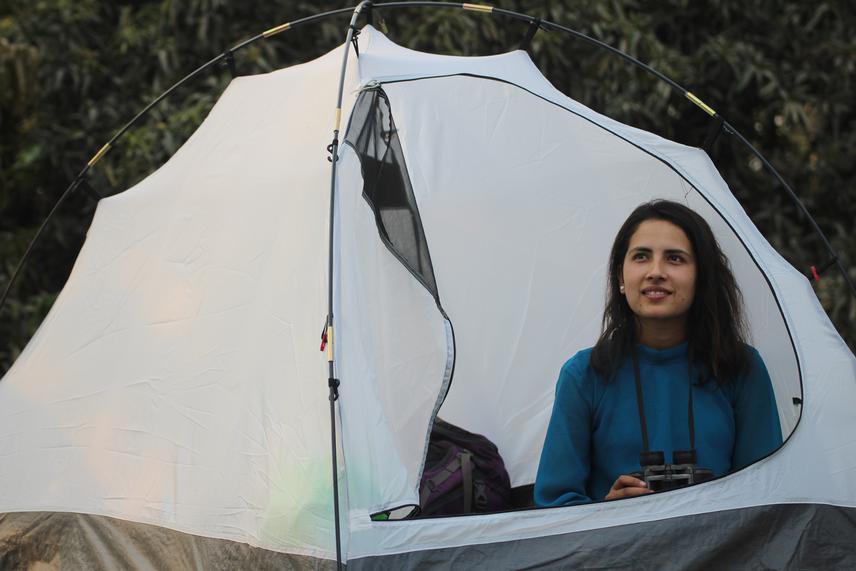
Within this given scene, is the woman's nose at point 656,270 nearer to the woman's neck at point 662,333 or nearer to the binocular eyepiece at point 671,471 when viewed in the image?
the woman's neck at point 662,333

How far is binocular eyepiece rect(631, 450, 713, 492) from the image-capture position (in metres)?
2.09

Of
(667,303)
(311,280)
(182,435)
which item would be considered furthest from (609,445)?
(182,435)

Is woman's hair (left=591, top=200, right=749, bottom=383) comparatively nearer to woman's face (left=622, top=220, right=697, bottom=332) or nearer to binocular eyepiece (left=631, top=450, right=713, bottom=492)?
woman's face (left=622, top=220, right=697, bottom=332)

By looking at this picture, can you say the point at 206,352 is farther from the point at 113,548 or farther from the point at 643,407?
the point at 643,407

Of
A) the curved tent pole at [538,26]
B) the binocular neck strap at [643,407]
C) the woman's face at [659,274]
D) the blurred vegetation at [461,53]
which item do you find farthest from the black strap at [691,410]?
the blurred vegetation at [461,53]

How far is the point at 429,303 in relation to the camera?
2307 mm

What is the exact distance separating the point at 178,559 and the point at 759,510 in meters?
1.20

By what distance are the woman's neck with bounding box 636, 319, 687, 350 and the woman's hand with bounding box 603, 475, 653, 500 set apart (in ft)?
1.05

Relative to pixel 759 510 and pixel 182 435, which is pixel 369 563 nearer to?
pixel 182 435

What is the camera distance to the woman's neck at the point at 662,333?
2293 millimetres

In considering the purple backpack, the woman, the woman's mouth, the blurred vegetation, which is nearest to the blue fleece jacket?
the woman

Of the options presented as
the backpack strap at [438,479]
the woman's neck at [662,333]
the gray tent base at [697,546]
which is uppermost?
the woman's neck at [662,333]

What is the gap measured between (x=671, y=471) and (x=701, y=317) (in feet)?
1.23

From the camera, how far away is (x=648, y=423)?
2.24 metres
